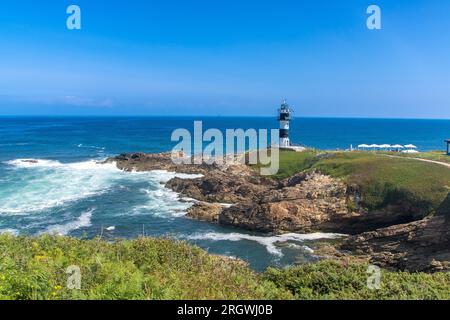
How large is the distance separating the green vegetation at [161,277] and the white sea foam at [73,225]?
2079 centimetres

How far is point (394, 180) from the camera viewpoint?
4344 centimetres

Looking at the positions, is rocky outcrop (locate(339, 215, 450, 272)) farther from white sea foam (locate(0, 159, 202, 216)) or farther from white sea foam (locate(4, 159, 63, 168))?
white sea foam (locate(4, 159, 63, 168))

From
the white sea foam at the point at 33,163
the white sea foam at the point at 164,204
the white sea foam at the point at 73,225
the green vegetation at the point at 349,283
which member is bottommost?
the white sea foam at the point at 73,225

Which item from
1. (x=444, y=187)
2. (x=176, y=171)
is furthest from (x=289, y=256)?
(x=176, y=171)

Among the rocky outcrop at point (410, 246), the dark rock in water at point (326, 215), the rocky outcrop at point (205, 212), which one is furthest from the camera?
the rocky outcrop at point (205, 212)

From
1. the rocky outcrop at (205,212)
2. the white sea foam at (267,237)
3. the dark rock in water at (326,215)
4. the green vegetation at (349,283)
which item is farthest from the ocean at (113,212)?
the green vegetation at (349,283)

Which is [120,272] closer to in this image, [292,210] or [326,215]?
[292,210]

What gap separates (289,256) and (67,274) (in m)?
23.9

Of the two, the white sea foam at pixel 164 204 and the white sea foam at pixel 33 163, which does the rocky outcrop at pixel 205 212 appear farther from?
the white sea foam at pixel 33 163

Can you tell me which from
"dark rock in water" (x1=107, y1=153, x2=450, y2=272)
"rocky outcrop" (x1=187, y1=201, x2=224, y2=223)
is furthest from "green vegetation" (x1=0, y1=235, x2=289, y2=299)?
"rocky outcrop" (x1=187, y1=201, x2=224, y2=223)

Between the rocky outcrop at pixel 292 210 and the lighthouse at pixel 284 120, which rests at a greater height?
the lighthouse at pixel 284 120

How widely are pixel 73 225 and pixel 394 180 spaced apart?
3489cm

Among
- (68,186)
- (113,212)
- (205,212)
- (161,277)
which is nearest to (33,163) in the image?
(68,186)

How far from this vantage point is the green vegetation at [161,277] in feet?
38.6
